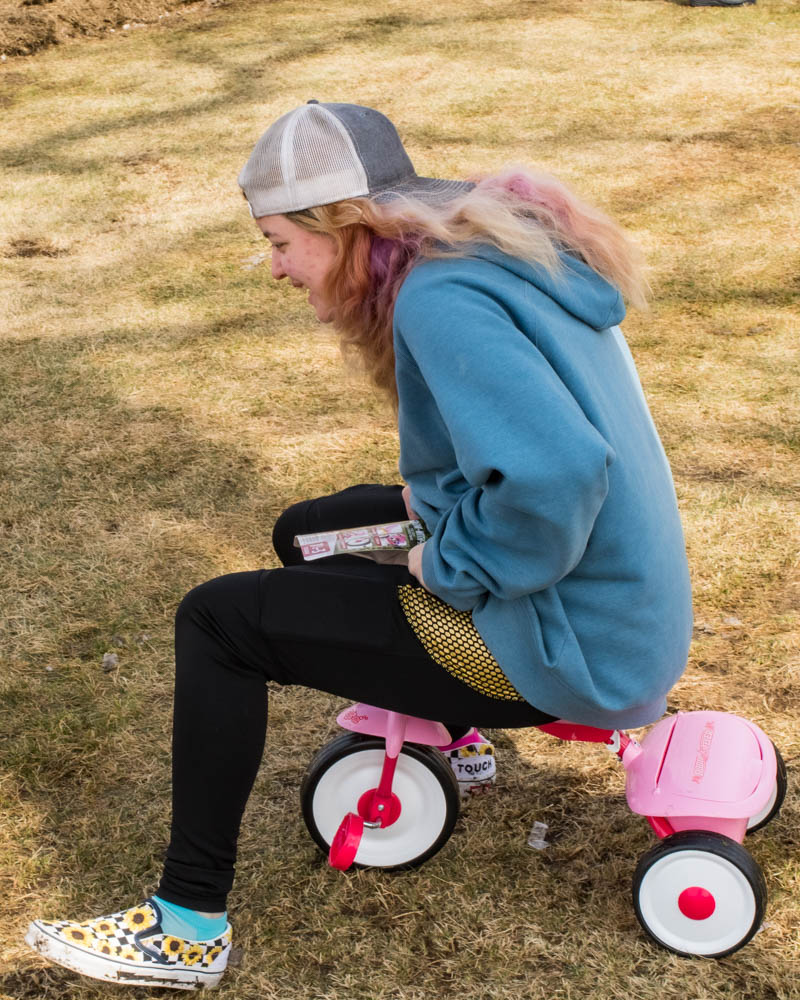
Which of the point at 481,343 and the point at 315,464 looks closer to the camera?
the point at 481,343

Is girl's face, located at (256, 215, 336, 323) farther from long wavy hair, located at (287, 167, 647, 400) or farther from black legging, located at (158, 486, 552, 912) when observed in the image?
black legging, located at (158, 486, 552, 912)

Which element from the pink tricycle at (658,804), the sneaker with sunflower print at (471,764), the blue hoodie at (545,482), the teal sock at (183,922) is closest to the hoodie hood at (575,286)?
the blue hoodie at (545,482)

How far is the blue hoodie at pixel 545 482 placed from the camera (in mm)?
1488

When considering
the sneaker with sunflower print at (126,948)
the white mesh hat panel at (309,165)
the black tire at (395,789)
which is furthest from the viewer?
the black tire at (395,789)

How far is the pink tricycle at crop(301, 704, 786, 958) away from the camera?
6.21 feet

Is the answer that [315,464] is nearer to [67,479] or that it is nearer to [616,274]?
[67,479]

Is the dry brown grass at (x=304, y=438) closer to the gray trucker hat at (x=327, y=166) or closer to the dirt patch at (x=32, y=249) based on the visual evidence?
the dirt patch at (x=32, y=249)

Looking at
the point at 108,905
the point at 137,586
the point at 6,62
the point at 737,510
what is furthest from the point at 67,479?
the point at 6,62

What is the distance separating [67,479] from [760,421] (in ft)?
7.34

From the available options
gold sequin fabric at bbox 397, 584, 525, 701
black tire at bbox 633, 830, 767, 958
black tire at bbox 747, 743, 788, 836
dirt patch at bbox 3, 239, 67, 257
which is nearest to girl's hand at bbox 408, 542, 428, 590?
gold sequin fabric at bbox 397, 584, 525, 701

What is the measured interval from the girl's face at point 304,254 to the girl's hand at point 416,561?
1.29 ft

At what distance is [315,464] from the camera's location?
3.69 m

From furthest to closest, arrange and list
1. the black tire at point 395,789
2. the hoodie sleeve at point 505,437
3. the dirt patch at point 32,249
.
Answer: the dirt patch at point 32,249, the black tire at point 395,789, the hoodie sleeve at point 505,437

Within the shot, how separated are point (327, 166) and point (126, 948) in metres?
1.27
